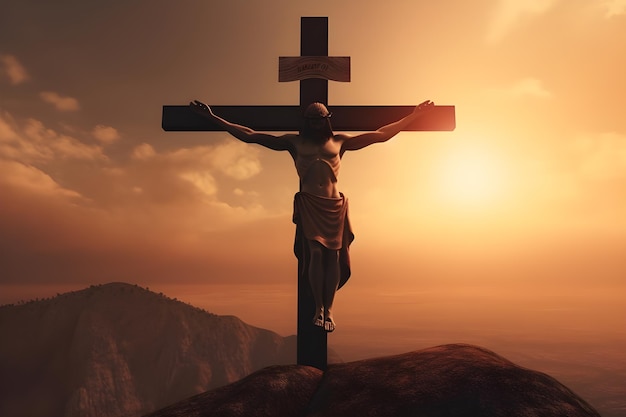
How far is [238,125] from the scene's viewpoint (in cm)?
671

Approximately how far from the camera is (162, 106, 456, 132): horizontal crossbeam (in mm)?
6777

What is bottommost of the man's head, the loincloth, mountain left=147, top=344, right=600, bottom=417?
mountain left=147, top=344, right=600, bottom=417

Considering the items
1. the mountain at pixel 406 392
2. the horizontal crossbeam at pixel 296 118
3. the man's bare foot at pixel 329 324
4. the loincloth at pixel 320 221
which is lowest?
the mountain at pixel 406 392

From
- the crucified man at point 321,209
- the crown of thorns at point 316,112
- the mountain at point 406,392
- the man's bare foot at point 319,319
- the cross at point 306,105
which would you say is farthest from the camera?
the cross at point 306,105

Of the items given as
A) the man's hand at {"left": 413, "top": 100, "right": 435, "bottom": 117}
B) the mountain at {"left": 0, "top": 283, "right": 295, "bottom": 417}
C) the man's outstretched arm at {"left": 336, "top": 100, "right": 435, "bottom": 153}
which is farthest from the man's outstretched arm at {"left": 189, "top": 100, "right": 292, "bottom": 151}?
the mountain at {"left": 0, "top": 283, "right": 295, "bottom": 417}

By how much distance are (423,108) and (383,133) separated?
68 cm

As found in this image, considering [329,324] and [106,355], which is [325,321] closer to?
[329,324]

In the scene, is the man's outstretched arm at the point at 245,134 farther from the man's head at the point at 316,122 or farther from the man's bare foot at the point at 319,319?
the man's bare foot at the point at 319,319

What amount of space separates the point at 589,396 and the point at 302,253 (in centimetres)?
3156

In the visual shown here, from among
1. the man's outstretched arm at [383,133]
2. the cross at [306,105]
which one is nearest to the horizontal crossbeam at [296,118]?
the cross at [306,105]

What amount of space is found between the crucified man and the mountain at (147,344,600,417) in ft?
2.75

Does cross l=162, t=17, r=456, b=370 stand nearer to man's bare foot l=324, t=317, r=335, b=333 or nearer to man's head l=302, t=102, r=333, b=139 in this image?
man's head l=302, t=102, r=333, b=139

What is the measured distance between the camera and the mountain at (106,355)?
128 ft

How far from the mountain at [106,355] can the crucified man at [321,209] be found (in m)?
36.6
